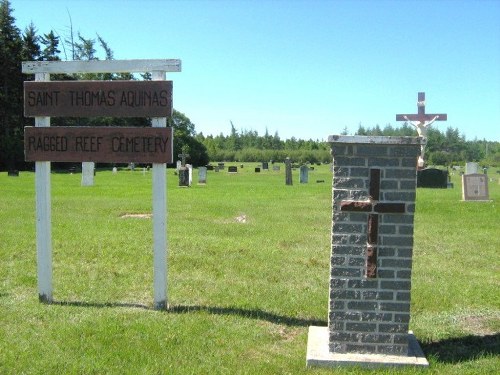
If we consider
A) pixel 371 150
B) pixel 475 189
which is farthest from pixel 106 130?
pixel 475 189

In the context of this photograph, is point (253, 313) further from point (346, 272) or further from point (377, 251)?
point (377, 251)

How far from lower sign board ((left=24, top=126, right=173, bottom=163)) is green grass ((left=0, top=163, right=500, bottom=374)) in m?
1.53

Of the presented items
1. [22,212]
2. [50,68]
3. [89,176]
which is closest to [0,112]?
[89,176]

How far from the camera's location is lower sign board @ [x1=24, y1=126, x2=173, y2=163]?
5254mm

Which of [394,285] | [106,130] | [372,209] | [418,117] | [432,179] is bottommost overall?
[394,285]

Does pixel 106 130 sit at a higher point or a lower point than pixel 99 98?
lower

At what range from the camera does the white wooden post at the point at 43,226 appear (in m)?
5.55

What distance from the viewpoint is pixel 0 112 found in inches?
1913

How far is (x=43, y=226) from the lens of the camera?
5562 millimetres

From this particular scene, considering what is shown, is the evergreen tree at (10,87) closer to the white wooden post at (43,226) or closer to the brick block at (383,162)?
the white wooden post at (43,226)

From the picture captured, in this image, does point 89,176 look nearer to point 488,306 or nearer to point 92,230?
point 92,230

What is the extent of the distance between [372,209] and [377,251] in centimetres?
33

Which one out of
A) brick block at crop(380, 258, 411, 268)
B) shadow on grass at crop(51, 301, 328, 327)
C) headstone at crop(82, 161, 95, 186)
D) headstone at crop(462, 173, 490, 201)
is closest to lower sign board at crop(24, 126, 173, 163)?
shadow on grass at crop(51, 301, 328, 327)

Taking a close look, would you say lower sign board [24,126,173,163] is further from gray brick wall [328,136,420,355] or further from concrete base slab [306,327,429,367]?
concrete base slab [306,327,429,367]
